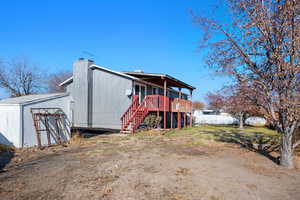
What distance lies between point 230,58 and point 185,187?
4.21m

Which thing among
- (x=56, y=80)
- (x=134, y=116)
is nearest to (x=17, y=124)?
(x=134, y=116)

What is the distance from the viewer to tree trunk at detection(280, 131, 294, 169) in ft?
17.1

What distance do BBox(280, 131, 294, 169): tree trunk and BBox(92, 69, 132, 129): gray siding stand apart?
9.56 metres

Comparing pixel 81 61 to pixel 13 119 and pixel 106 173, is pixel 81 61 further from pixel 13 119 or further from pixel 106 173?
pixel 106 173

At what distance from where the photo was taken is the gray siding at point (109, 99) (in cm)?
1350

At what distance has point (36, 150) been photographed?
7371 mm

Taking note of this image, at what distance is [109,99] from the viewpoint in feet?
45.7

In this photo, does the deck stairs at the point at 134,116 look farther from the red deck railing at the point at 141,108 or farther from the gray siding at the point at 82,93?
the gray siding at the point at 82,93

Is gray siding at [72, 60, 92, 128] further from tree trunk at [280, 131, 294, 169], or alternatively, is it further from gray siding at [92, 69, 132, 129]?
tree trunk at [280, 131, 294, 169]

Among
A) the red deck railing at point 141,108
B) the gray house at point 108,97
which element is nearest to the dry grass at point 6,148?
the red deck railing at point 141,108

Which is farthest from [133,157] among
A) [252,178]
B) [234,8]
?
A: [234,8]

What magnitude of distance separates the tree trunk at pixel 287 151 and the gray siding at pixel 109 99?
9558mm

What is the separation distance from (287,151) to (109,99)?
36.5 ft

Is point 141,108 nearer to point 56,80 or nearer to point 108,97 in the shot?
point 108,97
